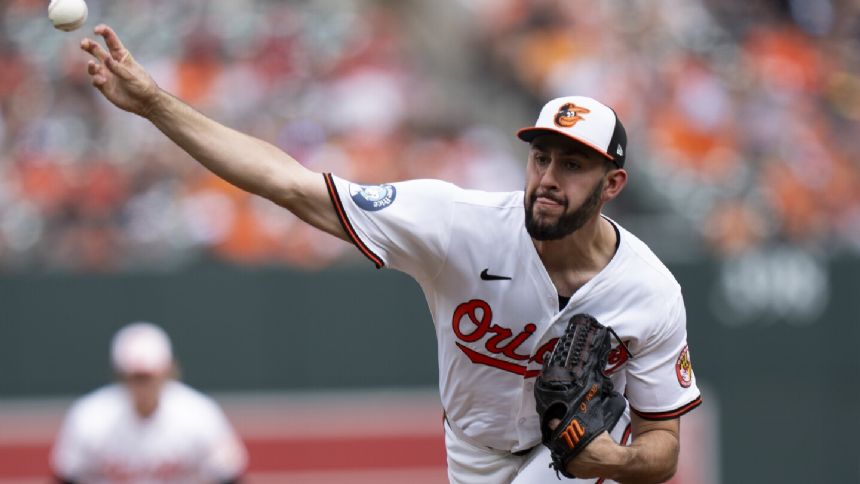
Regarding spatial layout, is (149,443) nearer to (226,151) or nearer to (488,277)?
(488,277)

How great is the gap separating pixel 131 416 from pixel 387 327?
9.07ft

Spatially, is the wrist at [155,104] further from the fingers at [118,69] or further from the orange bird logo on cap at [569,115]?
the orange bird logo on cap at [569,115]

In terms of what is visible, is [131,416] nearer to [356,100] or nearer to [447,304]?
[447,304]

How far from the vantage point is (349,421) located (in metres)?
10.1

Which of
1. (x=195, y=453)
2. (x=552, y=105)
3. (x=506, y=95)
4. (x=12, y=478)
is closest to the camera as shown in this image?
(x=552, y=105)

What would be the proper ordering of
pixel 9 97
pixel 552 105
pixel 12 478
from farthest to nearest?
pixel 9 97 < pixel 12 478 < pixel 552 105

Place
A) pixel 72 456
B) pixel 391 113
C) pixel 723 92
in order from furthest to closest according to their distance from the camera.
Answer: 1. pixel 723 92
2. pixel 391 113
3. pixel 72 456

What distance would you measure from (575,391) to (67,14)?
1976 mm

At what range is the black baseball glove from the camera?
440 cm

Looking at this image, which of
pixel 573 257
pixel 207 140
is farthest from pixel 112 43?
pixel 573 257

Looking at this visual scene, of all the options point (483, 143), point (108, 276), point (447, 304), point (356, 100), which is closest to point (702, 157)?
point (483, 143)

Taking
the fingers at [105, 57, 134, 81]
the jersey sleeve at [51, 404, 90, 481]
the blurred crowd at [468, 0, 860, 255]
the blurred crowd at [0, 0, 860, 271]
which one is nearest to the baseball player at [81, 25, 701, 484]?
the fingers at [105, 57, 134, 81]

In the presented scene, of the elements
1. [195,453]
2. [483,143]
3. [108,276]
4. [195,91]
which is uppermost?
[195,91]

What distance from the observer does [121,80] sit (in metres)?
4.17
